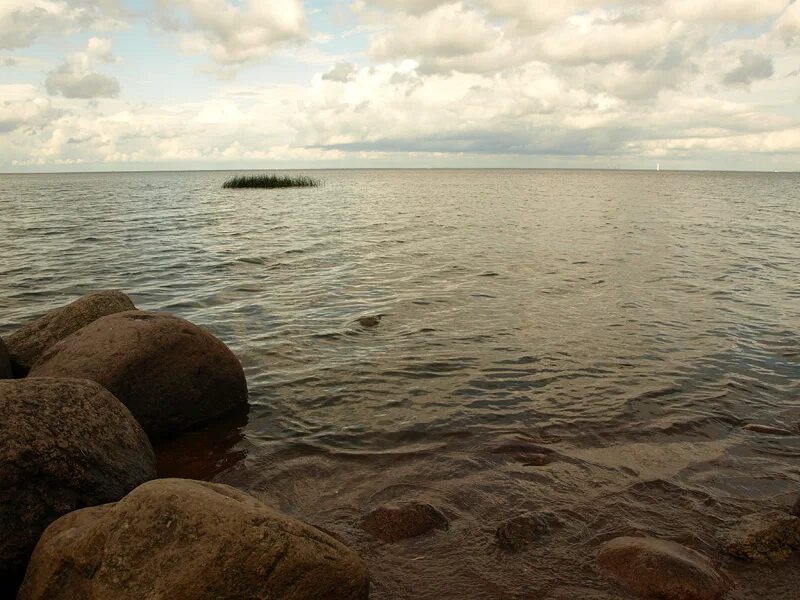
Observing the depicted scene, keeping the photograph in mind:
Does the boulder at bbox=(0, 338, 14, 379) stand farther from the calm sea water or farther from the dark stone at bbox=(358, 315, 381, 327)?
the dark stone at bbox=(358, 315, 381, 327)

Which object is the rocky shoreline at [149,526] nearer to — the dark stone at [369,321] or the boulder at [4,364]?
the boulder at [4,364]

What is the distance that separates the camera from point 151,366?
7.81 meters

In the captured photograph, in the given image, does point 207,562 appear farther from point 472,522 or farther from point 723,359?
point 723,359

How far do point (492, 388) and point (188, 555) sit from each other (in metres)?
6.69

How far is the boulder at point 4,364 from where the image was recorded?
8.18 metres

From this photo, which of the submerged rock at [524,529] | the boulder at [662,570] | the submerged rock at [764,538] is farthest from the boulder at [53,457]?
the submerged rock at [764,538]

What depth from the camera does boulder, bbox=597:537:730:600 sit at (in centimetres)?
488

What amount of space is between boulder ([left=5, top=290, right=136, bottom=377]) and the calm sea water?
9.02 feet

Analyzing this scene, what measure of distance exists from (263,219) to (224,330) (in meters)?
29.3

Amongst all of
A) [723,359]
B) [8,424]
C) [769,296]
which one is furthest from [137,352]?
[769,296]

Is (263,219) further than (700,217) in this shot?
No

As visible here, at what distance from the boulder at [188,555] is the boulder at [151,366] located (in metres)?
3.39

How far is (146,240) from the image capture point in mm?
30203

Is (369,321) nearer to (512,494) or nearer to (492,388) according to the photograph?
(492,388)
